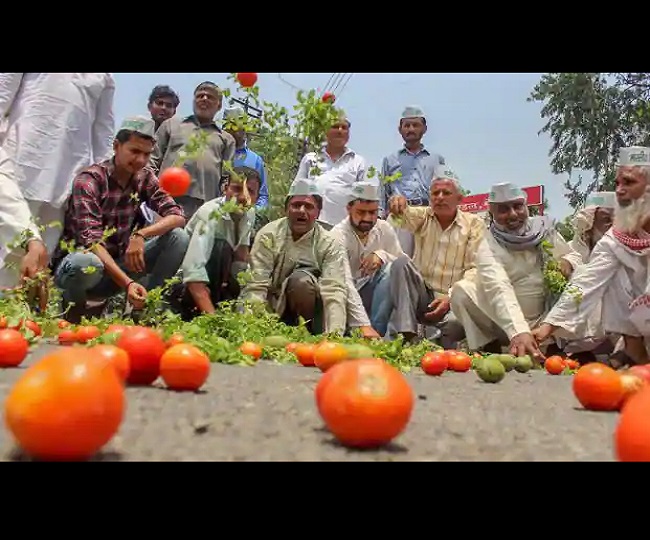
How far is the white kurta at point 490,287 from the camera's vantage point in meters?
6.24

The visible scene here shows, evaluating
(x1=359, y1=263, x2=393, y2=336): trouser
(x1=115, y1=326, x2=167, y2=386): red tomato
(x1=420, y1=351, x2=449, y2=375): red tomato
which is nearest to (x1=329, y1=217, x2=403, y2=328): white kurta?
(x1=359, y1=263, x2=393, y2=336): trouser

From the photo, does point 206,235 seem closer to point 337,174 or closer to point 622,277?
point 337,174

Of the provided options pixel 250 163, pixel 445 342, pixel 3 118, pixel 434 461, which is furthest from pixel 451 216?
pixel 434 461

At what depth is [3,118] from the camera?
5.53 metres

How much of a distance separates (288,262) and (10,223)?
2.21 metres

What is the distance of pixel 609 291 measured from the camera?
5.91 meters

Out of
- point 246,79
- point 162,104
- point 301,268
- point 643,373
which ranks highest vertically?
point 162,104

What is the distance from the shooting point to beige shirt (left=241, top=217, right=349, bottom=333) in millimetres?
5699

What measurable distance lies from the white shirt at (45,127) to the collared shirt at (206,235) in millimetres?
1069

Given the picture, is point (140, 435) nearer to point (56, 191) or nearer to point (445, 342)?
point (56, 191)

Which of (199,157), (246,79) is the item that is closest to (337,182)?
(199,157)

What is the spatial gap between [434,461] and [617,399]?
4.39ft

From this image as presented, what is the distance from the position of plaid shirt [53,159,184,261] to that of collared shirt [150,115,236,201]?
0.79 m

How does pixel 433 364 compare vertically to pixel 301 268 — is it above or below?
below
